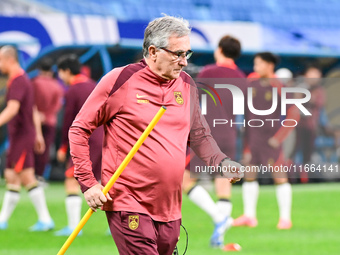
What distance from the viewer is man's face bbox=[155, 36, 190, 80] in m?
4.68

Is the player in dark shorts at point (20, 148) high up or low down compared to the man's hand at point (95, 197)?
down

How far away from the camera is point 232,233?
33.2 ft

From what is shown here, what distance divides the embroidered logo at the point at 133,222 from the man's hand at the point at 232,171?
57 centimetres

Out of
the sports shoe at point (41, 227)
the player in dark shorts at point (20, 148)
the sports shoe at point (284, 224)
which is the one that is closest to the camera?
the player in dark shorts at point (20, 148)

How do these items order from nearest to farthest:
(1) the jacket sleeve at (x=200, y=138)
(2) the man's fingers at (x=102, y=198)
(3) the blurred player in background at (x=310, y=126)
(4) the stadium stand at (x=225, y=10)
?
(2) the man's fingers at (x=102, y=198), (1) the jacket sleeve at (x=200, y=138), (3) the blurred player in background at (x=310, y=126), (4) the stadium stand at (x=225, y=10)

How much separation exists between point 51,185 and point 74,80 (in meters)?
7.42

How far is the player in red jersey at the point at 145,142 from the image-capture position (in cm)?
469

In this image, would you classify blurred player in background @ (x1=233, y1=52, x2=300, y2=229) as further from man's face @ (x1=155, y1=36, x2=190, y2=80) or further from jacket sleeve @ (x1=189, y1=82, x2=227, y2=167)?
man's face @ (x1=155, y1=36, x2=190, y2=80)

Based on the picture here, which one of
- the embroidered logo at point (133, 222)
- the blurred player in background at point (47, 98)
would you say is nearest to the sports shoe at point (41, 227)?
the blurred player in background at point (47, 98)

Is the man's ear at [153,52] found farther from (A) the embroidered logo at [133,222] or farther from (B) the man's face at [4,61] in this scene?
(B) the man's face at [4,61]

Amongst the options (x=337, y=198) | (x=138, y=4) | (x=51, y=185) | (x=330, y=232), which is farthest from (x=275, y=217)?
(x=138, y=4)

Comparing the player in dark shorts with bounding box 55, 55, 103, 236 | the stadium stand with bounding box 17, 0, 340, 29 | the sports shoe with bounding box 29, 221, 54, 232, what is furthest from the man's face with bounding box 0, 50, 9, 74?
the stadium stand with bounding box 17, 0, 340, 29

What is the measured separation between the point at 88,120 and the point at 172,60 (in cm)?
58

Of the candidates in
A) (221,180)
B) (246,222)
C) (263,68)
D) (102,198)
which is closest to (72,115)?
(221,180)
